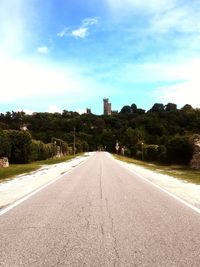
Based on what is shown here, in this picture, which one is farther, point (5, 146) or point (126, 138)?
point (126, 138)

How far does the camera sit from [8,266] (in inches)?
242

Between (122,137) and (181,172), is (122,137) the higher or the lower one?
the higher one

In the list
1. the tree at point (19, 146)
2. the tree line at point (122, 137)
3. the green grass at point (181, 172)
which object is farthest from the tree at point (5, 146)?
the green grass at point (181, 172)

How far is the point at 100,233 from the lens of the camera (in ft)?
27.9

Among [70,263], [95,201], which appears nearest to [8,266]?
[70,263]

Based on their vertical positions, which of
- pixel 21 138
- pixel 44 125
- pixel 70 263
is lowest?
pixel 70 263

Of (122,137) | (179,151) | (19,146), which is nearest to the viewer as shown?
(19,146)

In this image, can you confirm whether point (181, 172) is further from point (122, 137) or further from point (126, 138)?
point (122, 137)

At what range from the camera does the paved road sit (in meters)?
6.56

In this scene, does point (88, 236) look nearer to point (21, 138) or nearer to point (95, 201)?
point (95, 201)

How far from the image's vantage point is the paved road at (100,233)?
6.56 meters

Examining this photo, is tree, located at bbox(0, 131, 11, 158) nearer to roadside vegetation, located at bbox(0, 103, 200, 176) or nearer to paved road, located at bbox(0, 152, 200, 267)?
roadside vegetation, located at bbox(0, 103, 200, 176)

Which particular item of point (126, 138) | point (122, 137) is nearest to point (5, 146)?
point (126, 138)

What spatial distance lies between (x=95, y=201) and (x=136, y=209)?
7.52 feet
